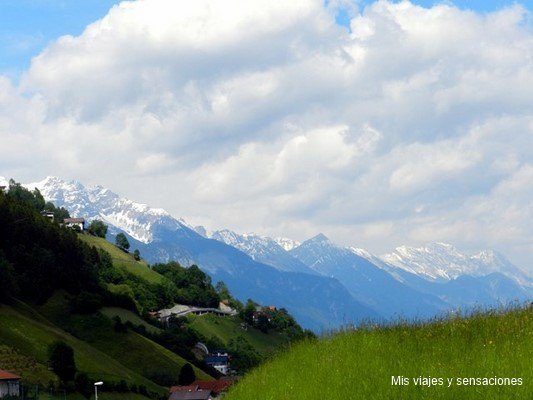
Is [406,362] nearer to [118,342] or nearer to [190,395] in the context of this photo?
[190,395]

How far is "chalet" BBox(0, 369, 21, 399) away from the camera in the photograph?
105 m

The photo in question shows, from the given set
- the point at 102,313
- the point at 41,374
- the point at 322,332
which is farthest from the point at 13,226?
the point at 322,332

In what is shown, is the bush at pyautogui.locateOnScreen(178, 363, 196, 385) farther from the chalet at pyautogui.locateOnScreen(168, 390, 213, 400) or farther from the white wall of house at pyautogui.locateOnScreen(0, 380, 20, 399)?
the white wall of house at pyautogui.locateOnScreen(0, 380, 20, 399)

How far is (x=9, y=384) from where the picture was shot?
10625 centimetres

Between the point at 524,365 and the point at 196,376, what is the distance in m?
166

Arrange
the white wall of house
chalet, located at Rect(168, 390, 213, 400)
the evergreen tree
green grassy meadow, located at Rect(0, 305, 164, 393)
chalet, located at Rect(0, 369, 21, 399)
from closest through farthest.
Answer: the white wall of house → chalet, located at Rect(0, 369, 21, 399) → the evergreen tree → green grassy meadow, located at Rect(0, 305, 164, 393) → chalet, located at Rect(168, 390, 213, 400)

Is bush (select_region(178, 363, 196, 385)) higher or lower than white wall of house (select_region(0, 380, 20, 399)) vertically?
higher

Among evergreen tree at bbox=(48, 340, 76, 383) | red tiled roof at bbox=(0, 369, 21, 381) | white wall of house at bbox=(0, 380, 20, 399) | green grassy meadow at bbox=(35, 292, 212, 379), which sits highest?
green grassy meadow at bbox=(35, 292, 212, 379)

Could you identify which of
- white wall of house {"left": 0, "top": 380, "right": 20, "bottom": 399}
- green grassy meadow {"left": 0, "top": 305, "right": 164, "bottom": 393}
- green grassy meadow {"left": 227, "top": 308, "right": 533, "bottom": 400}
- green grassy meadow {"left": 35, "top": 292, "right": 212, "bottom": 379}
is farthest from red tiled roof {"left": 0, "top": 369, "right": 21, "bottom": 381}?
green grassy meadow {"left": 227, "top": 308, "right": 533, "bottom": 400}

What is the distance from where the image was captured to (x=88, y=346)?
158 meters

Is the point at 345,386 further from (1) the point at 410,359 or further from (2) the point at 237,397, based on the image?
(2) the point at 237,397

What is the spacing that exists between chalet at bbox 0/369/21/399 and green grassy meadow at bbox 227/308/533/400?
93184mm

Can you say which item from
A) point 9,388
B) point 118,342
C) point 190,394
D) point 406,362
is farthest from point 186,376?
point 406,362

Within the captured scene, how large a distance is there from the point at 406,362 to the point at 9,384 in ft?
329
